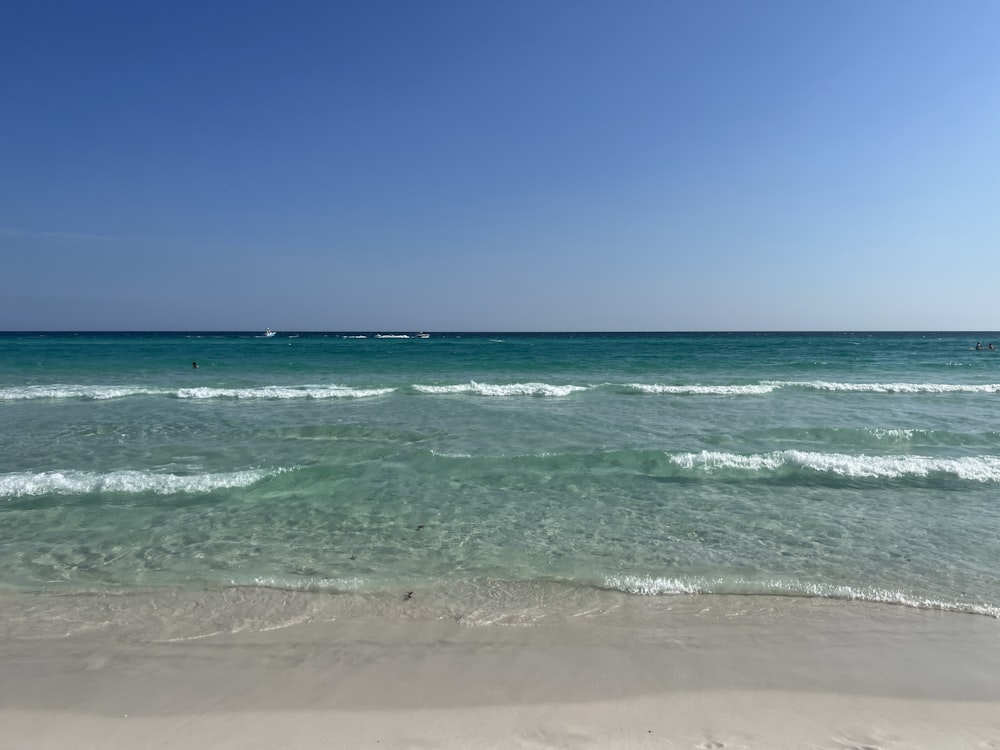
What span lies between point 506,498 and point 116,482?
6.35 m

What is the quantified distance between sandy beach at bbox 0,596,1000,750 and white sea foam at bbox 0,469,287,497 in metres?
4.40

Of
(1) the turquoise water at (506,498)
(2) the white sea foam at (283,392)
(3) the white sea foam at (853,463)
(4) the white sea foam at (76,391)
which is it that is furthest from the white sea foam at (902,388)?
(4) the white sea foam at (76,391)

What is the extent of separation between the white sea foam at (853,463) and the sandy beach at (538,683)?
5.21m

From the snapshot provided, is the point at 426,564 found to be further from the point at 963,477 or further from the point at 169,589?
the point at 963,477

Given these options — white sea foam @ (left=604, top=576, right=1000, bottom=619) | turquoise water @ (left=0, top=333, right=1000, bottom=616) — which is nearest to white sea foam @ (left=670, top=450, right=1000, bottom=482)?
turquoise water @ (left=0, top=333, right=1000, bottom=616)

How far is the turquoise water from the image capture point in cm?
607

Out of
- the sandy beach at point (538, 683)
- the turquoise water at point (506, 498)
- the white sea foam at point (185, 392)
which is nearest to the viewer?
the sandy beach at point (538, 683)

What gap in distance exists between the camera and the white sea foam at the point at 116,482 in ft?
28.9

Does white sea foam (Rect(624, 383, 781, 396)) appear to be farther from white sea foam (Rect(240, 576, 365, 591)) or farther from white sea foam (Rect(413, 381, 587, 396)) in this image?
white sea foam (Rect(240, 576, 365, 591))

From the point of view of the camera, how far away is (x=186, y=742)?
3.57 metres

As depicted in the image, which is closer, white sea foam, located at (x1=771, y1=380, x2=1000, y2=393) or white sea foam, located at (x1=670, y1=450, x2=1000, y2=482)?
white sea foam, located at (x1=670, y1=450, x2=1000, y2=482)

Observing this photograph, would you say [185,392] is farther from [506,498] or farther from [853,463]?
[853,463]

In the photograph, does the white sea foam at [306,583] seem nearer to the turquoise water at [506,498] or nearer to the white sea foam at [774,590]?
the turquoise water at [506,498]

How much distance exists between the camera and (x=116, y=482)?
9.11m
